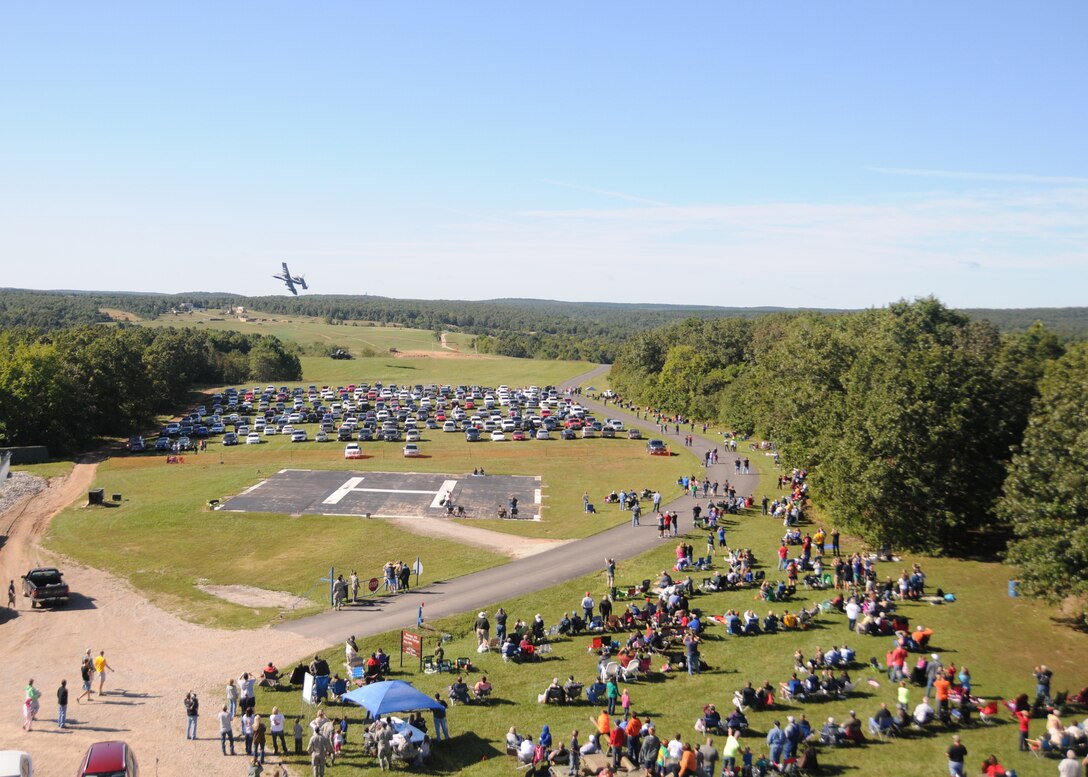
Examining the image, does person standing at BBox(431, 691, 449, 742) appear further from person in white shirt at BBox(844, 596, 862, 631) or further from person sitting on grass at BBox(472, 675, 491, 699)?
person in white shirt at BBox(844, 596, 862, 631)

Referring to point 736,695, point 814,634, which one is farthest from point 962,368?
point 736,695

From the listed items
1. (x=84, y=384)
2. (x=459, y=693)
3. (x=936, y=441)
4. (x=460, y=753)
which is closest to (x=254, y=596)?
(x=459, y=693)

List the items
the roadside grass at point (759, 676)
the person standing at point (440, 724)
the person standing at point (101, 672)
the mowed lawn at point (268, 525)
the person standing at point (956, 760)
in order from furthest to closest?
1. the mowed lawn at point (268, 525)
2. the person standing at point (101, 672)
3. the person standing at point (440, 724)
4. the roadside grass at point (759, 676)
5. the person standing at point (956, 760)

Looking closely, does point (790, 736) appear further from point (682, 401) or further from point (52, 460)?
point (682, 401)

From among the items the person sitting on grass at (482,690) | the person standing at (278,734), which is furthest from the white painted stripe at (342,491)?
the person standing at (278,734)

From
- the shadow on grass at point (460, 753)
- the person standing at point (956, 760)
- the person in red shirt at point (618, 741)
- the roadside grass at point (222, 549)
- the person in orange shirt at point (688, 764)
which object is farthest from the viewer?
the roadside grass at point (222, 549)

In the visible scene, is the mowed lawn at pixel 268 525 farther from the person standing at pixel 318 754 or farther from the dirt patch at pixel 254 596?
the person standing at pixel 318 754

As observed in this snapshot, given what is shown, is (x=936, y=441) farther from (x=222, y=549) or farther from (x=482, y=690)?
(x=222, y=549)
